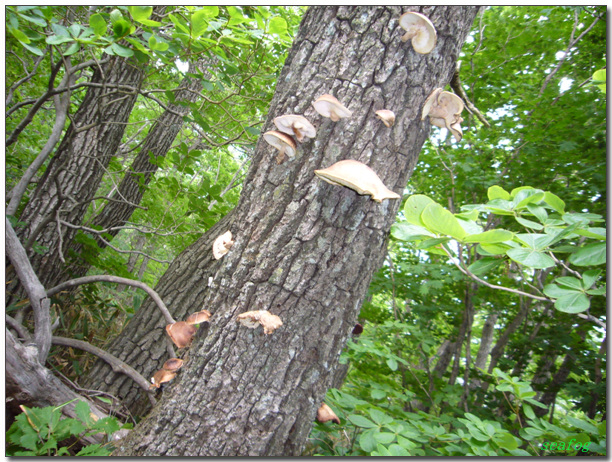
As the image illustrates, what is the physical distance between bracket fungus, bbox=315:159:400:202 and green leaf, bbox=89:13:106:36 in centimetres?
130

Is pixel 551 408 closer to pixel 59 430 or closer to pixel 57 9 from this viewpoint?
pixel 59 430

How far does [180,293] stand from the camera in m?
2.43

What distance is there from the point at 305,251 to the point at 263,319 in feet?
0.82

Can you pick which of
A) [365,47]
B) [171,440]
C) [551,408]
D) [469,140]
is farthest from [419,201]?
[551,408]

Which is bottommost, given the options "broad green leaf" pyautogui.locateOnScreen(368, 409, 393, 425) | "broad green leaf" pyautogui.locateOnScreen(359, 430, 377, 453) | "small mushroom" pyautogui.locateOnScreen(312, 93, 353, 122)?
"broad green leaf" pyautogui.locateOnScreen(359, 430, 377, 453)

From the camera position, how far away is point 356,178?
983 mm

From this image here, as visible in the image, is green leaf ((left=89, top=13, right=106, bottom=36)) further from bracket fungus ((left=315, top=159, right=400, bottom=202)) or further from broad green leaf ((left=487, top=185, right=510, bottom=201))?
broad green leaf ((left=487, top=185, right=510, bottom=201))

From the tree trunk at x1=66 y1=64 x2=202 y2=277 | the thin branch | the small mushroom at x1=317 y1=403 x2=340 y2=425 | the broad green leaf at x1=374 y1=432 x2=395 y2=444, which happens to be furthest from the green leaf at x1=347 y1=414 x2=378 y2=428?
the tree trunk at x1=66 y1=64 x2=202 y2=277

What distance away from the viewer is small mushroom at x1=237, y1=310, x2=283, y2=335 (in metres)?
1.05

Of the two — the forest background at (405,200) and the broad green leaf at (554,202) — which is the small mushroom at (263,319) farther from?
the broad green leaf at (554,202)

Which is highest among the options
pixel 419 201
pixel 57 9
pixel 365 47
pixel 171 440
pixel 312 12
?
pixel 57 9

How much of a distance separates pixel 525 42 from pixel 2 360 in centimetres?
522

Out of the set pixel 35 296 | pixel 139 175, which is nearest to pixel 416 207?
pixel 35 296

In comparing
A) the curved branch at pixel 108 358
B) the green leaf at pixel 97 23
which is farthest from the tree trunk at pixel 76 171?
the green leaf at pixel 97 23
